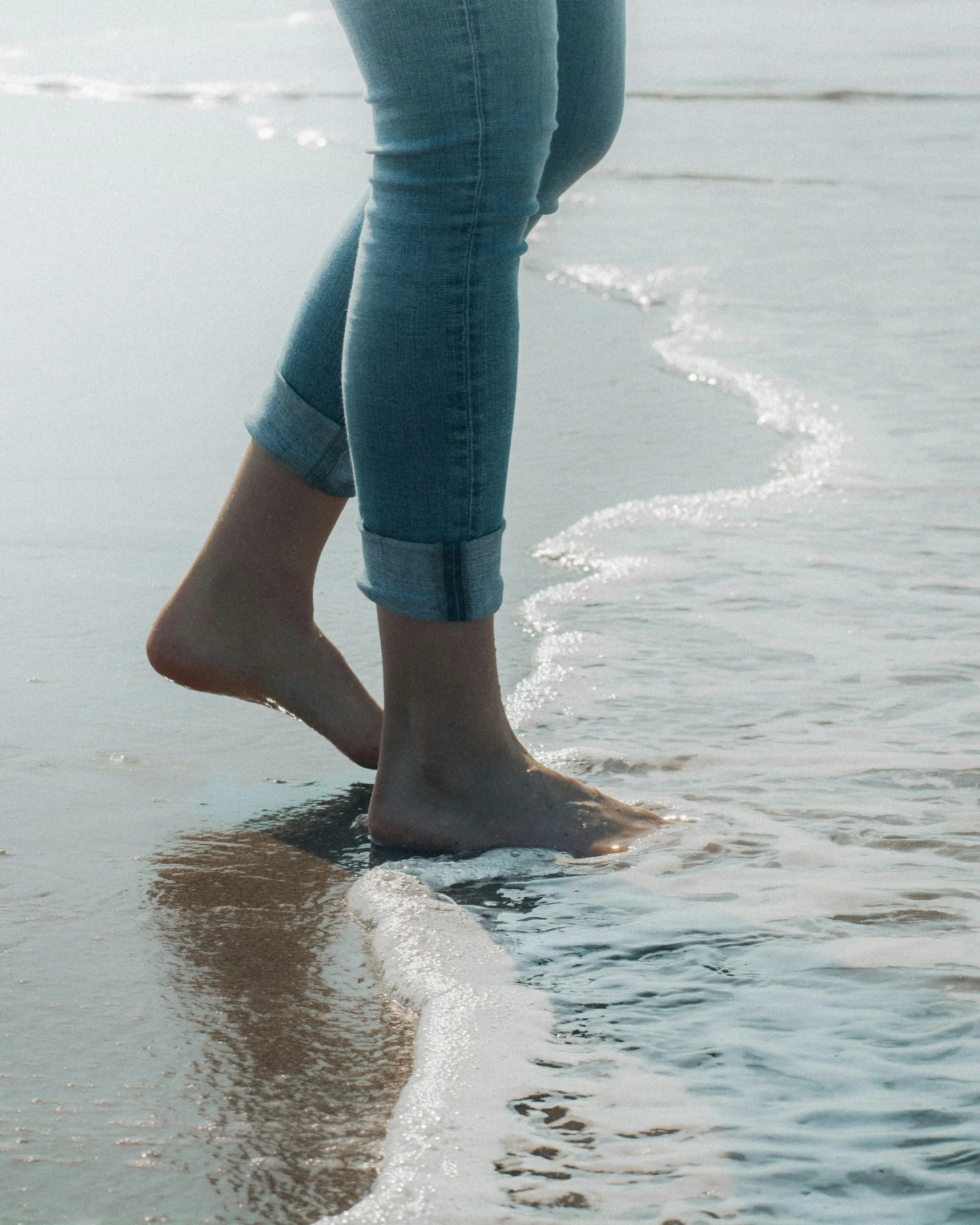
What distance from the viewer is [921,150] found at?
270 inches

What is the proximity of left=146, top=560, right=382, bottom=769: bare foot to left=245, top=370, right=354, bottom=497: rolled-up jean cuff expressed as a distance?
4.8 inches

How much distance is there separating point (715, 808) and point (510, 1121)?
1.92 ft

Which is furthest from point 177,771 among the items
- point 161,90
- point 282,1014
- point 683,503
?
point 161,90

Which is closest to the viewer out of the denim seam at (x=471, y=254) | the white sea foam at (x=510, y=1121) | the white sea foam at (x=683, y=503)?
the white sea foam at (x=510, y=1121)

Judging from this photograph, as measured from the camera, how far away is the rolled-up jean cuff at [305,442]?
163 centimetres

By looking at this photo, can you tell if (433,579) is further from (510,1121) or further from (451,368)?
(510,1121)

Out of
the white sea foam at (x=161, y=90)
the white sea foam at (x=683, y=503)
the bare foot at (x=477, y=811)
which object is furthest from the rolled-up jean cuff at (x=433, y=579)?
the white sea foam at (x=161, y=90)

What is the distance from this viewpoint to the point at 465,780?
147 cm

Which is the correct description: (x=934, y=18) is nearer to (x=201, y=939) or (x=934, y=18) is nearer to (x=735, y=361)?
(x=735, y=361)

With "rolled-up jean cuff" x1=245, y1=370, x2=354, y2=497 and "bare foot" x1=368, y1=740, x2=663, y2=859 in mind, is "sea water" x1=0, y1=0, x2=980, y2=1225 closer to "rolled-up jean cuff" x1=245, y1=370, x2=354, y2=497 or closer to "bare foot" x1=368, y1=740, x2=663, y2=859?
"bare foot" x1=368, y1=740, x2=663, y2=859

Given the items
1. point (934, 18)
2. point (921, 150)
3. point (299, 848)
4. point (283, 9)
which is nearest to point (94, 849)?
point (299, 848)

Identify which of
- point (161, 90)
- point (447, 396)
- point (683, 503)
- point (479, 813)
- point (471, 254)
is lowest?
point (479, 813)

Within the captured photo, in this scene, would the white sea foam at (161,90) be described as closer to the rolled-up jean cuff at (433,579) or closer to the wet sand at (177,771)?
the wet sand at (177,771)

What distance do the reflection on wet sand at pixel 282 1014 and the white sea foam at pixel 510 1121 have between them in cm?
2
